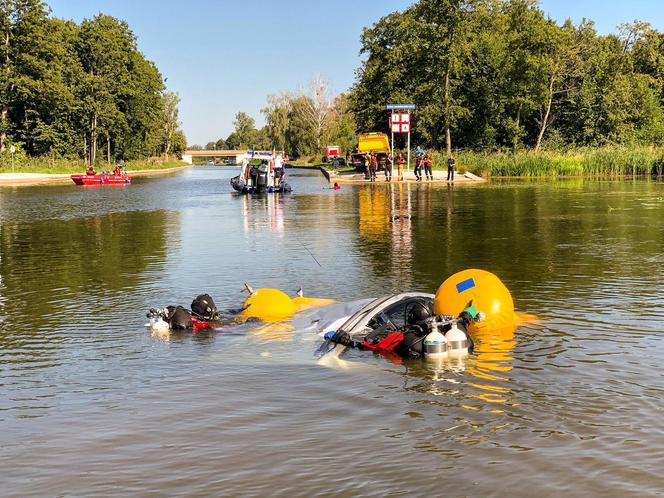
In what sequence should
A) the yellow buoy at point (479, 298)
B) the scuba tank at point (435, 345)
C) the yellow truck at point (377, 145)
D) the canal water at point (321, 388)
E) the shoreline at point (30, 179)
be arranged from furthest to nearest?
the shoreline at point (30, 179), the yellow truck at point (377, 145), the yellow buoy at point (479, 298), the scuba tank at point (435, 345), the canal water at point (321, 388)

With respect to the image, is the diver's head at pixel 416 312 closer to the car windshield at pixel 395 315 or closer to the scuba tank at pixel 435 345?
the car windshield at pixel 395 315

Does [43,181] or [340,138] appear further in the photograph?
[340,138]

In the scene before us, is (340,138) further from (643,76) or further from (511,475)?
(511,475)

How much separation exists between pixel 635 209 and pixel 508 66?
41994mm

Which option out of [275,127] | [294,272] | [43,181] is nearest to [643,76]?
[43,181]

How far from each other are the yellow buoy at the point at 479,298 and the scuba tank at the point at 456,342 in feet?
3.24

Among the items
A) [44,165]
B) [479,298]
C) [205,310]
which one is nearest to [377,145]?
[44,165]

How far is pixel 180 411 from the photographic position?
7.39m

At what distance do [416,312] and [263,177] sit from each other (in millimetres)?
35840

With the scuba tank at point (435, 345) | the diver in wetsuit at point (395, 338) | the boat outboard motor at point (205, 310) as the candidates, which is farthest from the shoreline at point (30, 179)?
the scuba tank at point (435, 345)

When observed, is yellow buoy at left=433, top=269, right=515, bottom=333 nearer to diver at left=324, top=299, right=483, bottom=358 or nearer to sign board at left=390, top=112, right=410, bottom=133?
diver at left=324, top=299, right=483, bottom=358

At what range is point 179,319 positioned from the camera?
10.8m

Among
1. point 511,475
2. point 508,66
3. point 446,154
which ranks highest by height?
point 508,66

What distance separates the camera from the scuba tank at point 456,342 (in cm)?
896
